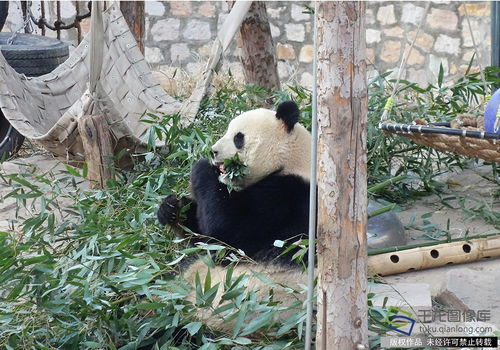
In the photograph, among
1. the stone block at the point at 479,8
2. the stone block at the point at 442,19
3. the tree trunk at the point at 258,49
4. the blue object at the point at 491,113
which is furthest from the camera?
the stone block at the point at 442,19

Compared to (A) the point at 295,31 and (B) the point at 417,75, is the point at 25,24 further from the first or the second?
(B) the point at 417,75

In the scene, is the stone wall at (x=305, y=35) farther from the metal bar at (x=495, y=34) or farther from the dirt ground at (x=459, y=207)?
the dirt ground at (x=459, y=207)

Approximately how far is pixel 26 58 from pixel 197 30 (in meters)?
2.59

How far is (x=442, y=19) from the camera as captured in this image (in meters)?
7.11

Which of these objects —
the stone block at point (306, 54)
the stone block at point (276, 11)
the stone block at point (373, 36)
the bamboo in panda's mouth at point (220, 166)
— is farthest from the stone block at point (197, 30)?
the bamboo in panda's mouth at point (220, 166)

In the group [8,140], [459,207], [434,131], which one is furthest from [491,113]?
[8,140]

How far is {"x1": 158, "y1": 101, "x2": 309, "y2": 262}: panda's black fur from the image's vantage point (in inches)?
98.8

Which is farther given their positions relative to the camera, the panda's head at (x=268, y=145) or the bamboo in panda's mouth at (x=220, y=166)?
the bamboo in panda's mouth at (x=220, y=166)

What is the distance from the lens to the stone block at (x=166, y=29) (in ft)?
25.0

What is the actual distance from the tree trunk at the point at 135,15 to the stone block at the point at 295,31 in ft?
8.34

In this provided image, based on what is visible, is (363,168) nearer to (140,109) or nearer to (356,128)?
(356,128)

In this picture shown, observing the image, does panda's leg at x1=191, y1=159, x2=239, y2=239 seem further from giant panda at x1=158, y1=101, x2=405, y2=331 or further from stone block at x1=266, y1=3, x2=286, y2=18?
stone block at x1=266, y1=3, x2=286, y2=18

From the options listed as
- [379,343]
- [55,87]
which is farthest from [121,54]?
[379,343]

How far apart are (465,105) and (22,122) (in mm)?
2171
